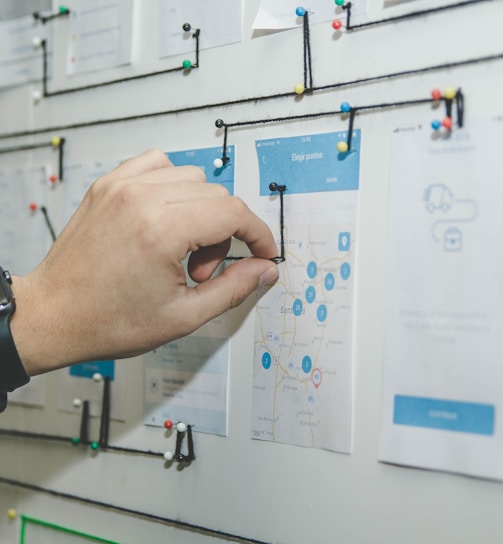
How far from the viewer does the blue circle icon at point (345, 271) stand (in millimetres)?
873

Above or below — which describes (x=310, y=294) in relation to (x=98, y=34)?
below

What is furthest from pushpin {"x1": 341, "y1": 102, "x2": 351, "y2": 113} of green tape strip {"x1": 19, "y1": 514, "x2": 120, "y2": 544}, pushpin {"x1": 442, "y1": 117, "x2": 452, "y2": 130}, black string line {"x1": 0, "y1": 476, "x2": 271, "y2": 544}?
green tape strip {"x1": 19, "y1": 514, "x2": 120, "y2": 544}

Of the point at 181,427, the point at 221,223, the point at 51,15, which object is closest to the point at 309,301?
the point at 221,223

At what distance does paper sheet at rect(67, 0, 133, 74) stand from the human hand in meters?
0.32

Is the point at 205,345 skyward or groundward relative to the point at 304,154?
groundward

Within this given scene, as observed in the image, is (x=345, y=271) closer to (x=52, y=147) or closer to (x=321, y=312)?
(x=321, y=312)

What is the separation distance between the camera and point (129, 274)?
0.82m

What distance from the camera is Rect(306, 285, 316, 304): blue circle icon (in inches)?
35.4

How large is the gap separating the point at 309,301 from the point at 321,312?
0.08 ft

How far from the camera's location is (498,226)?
761 millimetres

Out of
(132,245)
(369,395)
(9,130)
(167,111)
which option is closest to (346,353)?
(369,395)

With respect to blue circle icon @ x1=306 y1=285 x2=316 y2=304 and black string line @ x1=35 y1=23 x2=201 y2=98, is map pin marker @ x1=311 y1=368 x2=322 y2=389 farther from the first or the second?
black string line @ x1=35 y1=23 x2=201 y2=98

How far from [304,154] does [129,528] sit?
0.63 meters

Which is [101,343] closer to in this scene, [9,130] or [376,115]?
[376,115]
